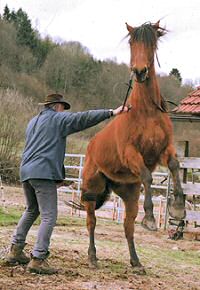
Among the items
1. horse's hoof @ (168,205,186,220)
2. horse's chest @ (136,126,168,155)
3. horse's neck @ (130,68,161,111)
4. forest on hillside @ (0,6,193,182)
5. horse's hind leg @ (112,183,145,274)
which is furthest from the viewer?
forest on hillside @ (0,6,193,182)

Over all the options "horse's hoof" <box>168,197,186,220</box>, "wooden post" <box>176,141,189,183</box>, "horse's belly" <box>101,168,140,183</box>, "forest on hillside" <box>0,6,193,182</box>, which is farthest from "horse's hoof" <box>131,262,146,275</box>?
"forest on hillside" <box>0,6,193,182</box>

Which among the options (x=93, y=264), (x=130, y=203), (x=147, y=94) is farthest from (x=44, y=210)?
(x=147, y=94)

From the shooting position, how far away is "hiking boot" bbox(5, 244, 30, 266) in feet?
20.2

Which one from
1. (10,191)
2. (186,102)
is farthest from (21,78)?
(186,102)

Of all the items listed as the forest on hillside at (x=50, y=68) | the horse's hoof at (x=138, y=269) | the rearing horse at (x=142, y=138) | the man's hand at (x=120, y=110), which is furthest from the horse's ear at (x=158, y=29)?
the forest on hillside at (x=50, y=68)

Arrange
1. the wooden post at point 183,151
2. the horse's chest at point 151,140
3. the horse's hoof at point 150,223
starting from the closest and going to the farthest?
the horse's hoof at point 150,223 < the horse's chest at point 151,140 < the wooden post at point 183,151

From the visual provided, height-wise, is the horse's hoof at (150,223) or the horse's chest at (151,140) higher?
the horse's chest at (151,140)

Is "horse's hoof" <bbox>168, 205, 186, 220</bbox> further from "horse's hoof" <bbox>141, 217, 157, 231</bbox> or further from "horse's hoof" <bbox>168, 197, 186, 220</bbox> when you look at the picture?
"horse's hoof" <bbox>141, 217, 157, 231</bbox>

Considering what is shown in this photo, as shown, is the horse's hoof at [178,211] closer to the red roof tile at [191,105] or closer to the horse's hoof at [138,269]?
the horse's hoof at [138,269]

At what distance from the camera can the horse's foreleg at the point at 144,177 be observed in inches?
232

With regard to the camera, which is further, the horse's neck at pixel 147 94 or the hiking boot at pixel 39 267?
the horse's neck at pixel 147 94

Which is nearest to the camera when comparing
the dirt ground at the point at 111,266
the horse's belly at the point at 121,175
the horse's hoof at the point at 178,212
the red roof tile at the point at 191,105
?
the dirt ground at the point at 111,266

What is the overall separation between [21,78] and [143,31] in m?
50.2

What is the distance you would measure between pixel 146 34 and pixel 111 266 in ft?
9.88
